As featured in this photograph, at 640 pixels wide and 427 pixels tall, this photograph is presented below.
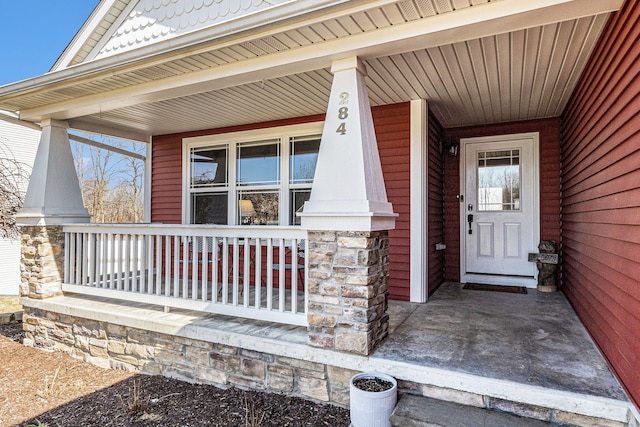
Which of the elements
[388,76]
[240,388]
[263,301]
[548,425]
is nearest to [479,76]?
[388,76]

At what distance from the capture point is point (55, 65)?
14.5ft

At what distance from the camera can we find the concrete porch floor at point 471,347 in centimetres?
216

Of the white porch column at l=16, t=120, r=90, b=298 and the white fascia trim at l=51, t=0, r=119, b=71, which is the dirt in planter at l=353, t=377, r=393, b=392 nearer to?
the white porch column at l=16, t=120, r=90, b=298

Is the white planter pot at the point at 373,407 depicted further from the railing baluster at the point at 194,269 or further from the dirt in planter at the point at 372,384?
the railing baluster at the point at 194,269

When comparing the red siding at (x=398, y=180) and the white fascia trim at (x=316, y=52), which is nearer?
the white fascia trim at (x=316, y=52)

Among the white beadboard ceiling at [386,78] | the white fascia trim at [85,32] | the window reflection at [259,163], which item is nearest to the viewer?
the white beadboard ceiling at [386,78]

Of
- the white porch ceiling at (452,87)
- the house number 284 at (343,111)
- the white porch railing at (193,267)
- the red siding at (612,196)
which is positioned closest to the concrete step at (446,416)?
the red siding at (612,196)

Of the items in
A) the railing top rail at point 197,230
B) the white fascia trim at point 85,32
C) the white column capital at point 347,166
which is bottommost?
the railing top rail at point 197,230

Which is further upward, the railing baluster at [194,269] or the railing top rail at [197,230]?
the railing top rail at [197,230]

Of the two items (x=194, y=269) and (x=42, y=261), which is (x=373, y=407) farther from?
(x=42, y=261)

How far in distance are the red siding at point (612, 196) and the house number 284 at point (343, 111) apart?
5.59 feet

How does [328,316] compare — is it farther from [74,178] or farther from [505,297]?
[74,178]

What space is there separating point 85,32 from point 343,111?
129 inches

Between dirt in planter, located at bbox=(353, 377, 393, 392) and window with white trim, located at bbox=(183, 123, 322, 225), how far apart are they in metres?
2.88
